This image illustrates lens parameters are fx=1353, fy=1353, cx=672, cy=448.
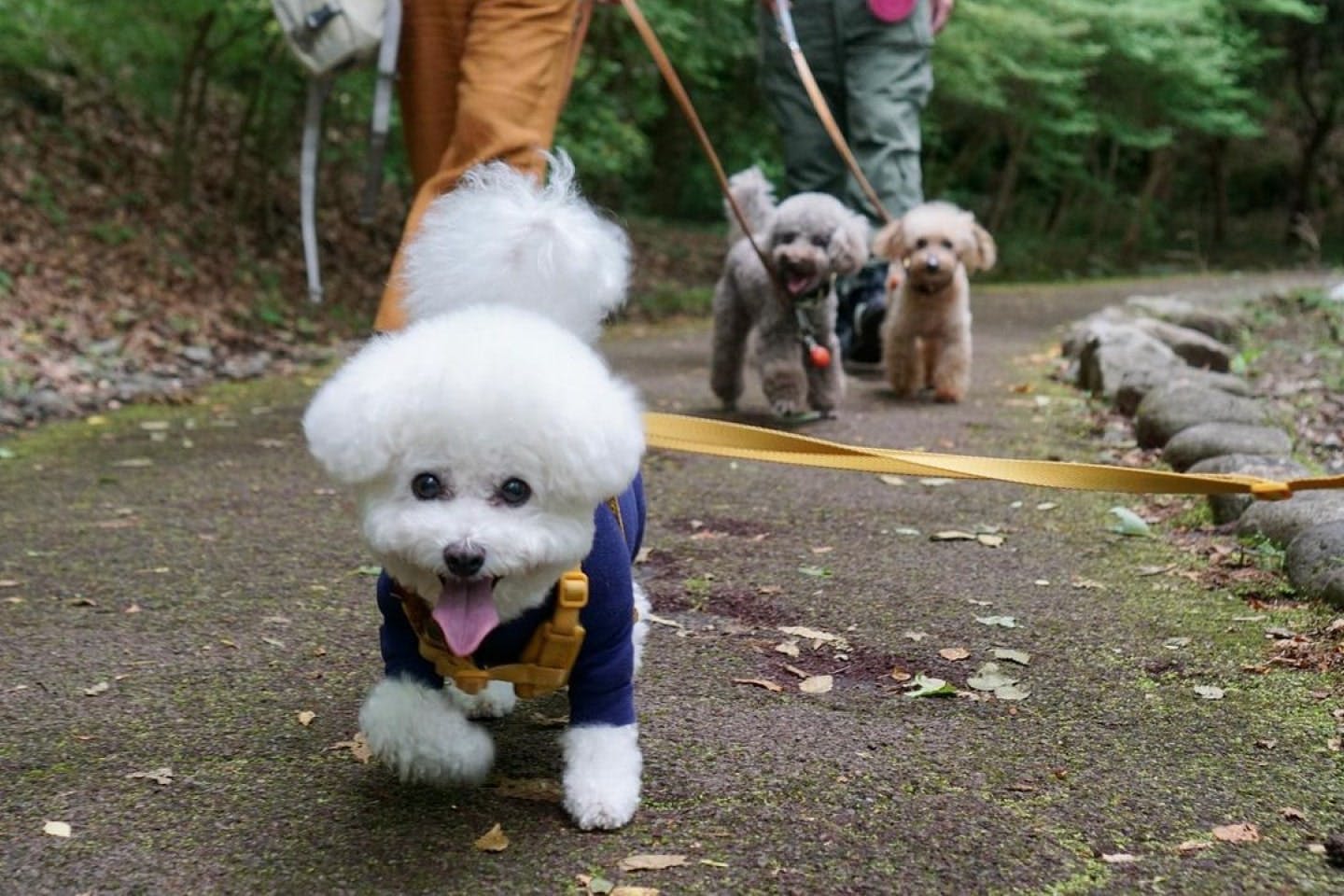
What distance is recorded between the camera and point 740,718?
8.16 feet

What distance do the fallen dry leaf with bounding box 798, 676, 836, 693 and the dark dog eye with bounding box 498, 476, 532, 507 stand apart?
1028 mm

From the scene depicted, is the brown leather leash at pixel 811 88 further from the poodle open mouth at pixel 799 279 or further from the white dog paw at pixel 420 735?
the white dog paw at pixel 420 735

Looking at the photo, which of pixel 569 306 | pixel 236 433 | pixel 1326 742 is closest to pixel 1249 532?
pixel 1326 742

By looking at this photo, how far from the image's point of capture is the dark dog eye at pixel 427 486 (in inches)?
70.7

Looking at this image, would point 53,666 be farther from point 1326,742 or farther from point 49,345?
point 49,345

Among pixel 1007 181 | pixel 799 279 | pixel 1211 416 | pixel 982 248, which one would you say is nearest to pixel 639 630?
pixel 1211 416

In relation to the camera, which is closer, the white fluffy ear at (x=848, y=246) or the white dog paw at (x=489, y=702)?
the white dog paw at (x=489, y=702)

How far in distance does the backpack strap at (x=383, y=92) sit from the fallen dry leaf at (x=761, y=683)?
181 cm

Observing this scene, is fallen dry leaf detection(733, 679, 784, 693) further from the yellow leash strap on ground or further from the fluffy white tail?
the fluffy white tail

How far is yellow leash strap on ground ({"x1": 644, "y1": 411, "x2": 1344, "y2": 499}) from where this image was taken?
2146 millimetres

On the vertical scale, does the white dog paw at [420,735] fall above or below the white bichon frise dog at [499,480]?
below

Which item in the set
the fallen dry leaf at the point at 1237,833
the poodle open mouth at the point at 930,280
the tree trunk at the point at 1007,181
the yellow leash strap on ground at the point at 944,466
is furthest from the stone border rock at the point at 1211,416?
the tree trunk at the point at 1007,181

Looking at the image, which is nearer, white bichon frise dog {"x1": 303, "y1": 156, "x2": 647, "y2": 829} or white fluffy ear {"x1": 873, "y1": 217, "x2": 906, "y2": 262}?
white bichon frise dog {"x1": 303, "y1": 156, "x2": 647, "y2": 829}

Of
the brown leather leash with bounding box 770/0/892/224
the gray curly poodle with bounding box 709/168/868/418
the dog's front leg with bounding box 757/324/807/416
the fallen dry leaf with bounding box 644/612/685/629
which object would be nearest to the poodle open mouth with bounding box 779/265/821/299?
the gray curly poodle with bounding box 709/168/868/418
